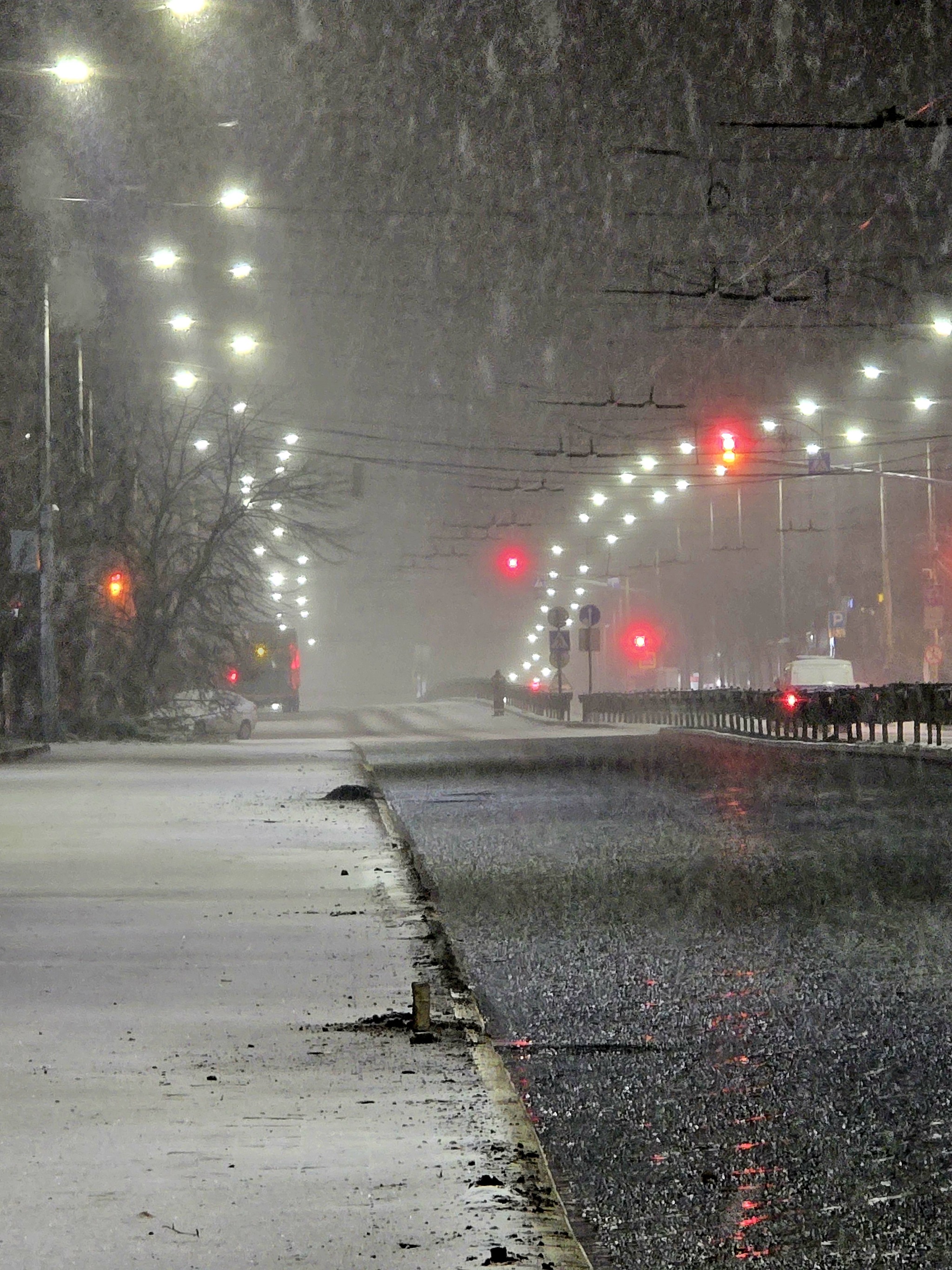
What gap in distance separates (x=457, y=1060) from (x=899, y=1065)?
1544mm

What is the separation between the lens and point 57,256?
42.0 meters

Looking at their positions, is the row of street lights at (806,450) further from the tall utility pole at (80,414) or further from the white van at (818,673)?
the tall utility pole at (80,414)

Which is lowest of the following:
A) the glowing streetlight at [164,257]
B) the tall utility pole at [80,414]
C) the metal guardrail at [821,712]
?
the metal guardrail at [821,712]

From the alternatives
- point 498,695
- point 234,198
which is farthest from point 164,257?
point 498,695

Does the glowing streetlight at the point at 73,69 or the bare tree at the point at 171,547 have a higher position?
the glowing streetlight at the point at 73,69

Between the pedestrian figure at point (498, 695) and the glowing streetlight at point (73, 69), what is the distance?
52942mm

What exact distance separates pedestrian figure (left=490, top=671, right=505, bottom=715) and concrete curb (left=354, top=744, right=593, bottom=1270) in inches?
2666

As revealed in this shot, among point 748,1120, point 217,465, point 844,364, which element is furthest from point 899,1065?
point 844,364

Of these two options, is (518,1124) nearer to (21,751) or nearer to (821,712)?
(21,751)

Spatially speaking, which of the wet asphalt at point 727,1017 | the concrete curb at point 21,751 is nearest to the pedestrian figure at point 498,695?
the concrete curb at point 21,751

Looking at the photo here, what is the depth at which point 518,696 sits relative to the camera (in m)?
87.3

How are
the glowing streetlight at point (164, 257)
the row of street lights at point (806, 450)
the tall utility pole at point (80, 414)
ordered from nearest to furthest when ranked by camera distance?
the glowing streetlight at point (164, 257) < the row of street lights at point (806, 450) < the tall utility pole at point (80, 414)

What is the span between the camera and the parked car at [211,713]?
169 feet

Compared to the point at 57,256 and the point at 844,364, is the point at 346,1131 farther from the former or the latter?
the point at 844,364
